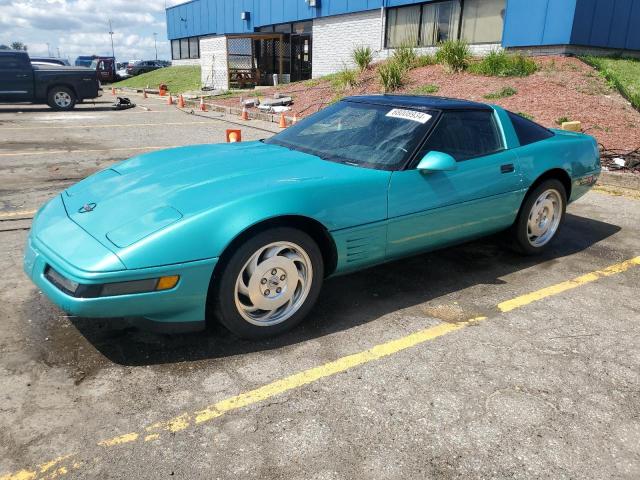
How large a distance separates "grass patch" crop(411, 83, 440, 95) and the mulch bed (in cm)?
14

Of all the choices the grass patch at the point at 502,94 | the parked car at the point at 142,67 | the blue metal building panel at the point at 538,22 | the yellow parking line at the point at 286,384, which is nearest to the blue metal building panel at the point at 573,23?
the blue metal building panel at the point at 538,22

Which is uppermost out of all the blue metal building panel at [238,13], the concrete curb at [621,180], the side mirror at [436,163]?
the blue metal building panel at [238,13]

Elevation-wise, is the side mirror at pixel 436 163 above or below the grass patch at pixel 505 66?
below

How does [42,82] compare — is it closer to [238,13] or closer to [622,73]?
[622,73]

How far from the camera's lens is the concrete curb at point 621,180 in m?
6.94

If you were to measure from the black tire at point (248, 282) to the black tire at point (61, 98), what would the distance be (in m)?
15.7

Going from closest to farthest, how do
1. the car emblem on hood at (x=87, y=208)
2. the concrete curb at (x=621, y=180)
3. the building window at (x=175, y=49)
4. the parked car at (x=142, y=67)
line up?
the car emblem on hood at (x=87, y=208) → the concrete curb at (x=621, y=180) → the parked car at (x=142, y=67) → the building window at (x=175, y=49)

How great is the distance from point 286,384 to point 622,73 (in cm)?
1371

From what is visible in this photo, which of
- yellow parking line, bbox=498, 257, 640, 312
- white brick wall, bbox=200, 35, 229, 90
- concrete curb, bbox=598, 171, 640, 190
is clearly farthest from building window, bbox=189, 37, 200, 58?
yellow parking line, bbox=498, 257, 640, 312

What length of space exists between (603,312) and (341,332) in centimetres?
183

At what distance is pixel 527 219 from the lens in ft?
14.0

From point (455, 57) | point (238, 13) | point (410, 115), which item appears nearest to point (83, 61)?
point (238, 13)

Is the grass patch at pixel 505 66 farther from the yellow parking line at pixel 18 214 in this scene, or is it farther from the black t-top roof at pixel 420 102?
the yellow parking line at pixel 18 214

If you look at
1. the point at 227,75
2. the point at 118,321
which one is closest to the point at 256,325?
the point at 118,321
